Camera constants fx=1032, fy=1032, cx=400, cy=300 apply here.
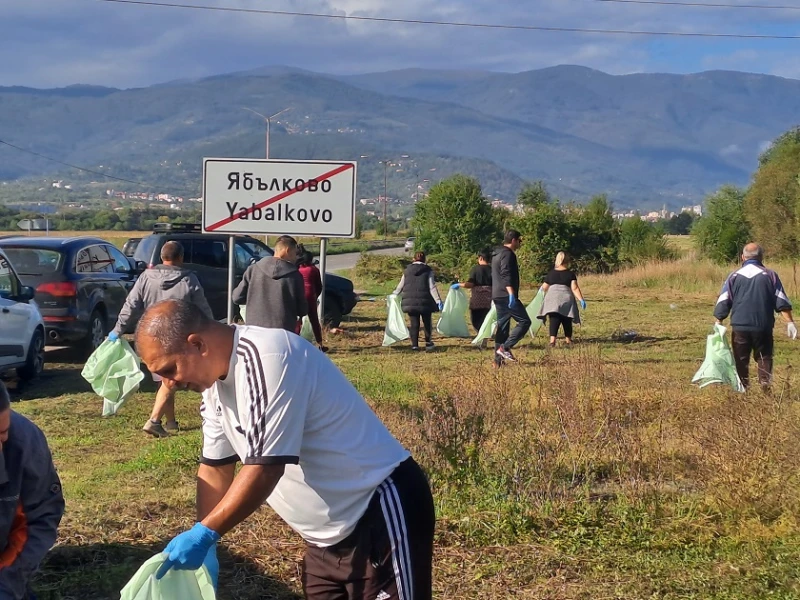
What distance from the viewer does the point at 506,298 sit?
1384 cm

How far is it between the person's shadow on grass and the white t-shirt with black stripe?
1860 mm

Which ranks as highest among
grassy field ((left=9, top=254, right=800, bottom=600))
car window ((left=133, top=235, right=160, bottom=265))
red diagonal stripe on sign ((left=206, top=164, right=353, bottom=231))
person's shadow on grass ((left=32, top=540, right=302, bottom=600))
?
red diagonal stripe on sign ((left=206, top=164, right=353, bottom=231))

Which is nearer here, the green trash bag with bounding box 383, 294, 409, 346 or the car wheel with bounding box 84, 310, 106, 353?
the car wheel with bounding box 84, 310, 106, 353

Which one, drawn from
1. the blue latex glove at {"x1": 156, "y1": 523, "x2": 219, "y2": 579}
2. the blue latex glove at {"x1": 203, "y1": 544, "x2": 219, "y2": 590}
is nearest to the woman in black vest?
the blue latex glove at {"x1": 203, "y1": 544, "x2": 219, "y2": 590}

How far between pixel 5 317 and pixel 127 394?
2.72m

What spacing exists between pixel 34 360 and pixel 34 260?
2271mm

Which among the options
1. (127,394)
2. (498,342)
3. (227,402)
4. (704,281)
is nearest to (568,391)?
(127,394)

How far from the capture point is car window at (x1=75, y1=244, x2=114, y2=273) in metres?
14.5

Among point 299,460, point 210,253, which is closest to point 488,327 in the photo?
point 210,253

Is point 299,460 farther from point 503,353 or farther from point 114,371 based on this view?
point 503,353

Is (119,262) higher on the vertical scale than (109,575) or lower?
higher

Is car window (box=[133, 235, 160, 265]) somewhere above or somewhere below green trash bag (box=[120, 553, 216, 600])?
above

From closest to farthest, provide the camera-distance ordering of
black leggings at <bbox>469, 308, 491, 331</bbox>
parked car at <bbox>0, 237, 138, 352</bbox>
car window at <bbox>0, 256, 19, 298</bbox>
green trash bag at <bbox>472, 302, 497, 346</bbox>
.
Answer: car window at <bbox>0, 256, 19, 298</bbox>
parked car at <bbox>0, 237, 138, 352</bbox>
green trash bag at <bbox>472, 302, 497, 346</bbox>
black leggings at <bbox>469, 308, 491, 331</bbox>

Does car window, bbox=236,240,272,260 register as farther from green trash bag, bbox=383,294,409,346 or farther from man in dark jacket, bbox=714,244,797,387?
man in dark jacket, bbox=714,244,797,387
